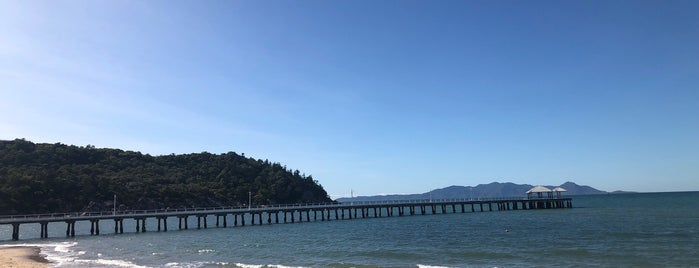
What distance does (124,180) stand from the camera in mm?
91250

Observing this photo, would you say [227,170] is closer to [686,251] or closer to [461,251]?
[461,251]

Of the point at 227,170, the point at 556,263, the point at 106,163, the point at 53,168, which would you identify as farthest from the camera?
the point at 227,170

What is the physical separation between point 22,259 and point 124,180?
6845 centimetres

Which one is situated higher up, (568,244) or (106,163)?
(106,163)

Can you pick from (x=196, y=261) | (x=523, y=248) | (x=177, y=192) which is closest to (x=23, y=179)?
(x=177, y=192)

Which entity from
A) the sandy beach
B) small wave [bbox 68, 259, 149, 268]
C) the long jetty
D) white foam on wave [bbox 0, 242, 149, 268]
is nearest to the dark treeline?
the long jetty

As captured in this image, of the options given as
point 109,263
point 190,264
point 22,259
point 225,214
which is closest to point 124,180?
point 225,214

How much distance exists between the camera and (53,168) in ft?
289

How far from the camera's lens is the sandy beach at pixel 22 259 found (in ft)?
80.1

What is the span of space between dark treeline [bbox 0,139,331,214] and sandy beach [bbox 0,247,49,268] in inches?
1832

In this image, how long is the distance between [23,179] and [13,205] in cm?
604

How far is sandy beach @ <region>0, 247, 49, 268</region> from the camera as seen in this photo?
80.1 ft

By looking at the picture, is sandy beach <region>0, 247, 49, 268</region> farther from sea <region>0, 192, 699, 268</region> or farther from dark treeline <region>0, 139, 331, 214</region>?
dark treeline <region>0, 139, 331, 214</region>

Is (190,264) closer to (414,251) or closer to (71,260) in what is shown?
(71,260)
